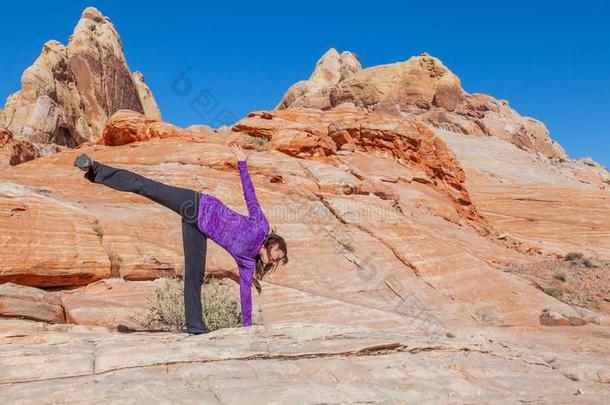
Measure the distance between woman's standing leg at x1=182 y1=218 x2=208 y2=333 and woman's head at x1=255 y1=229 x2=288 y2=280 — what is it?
715 mm

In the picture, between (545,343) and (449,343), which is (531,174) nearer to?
(545,343)

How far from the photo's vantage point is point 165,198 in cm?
529

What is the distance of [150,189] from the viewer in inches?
209

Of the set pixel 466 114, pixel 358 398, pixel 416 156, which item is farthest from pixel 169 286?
pixel 466 114

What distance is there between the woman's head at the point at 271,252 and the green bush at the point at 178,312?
2.73m

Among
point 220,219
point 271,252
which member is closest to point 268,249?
point 271,252

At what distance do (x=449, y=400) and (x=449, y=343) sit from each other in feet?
6.33

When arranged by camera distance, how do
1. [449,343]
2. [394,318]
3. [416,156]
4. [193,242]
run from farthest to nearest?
[416,156]
[394,318]
[449,343]
[193,242]

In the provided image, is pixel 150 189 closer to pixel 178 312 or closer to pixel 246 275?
pixel 246 275

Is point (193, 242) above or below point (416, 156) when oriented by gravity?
below

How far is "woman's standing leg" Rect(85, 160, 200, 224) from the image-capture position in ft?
17.3

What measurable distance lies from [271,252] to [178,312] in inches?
137

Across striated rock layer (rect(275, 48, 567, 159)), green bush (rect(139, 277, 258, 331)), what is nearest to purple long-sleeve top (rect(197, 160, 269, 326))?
green bush (rect(139, 277, 258, 331))

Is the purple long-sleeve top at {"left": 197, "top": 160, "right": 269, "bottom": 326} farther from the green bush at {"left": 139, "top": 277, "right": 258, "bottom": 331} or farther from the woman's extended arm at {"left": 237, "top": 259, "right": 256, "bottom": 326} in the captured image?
the green bush at {"left": 139, "top": 277, "right": 258, "bottom": 331}
